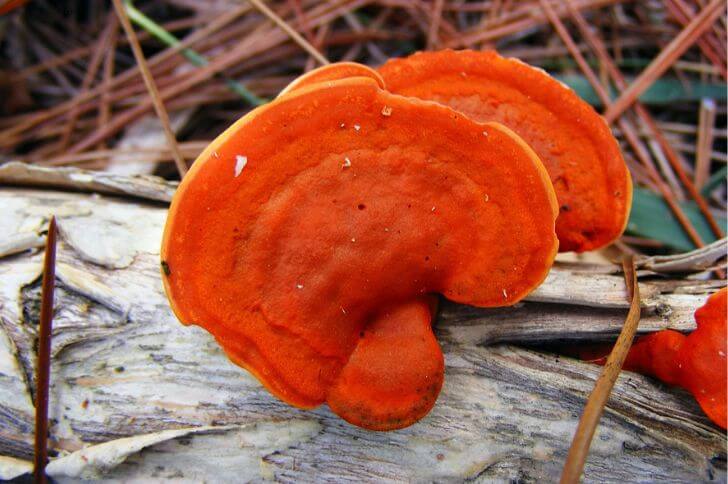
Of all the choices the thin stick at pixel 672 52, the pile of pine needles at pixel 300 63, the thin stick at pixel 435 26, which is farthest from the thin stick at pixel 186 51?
the thin stick at pixel 672 52

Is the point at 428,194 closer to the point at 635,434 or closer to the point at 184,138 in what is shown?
the point at 635,434

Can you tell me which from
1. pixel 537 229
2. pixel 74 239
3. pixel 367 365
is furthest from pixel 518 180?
pixel 74 239

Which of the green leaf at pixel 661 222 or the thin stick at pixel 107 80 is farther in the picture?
the thin stick at pixel 107 80

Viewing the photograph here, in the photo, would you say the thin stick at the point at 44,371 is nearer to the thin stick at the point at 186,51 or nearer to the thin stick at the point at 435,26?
the thin stick at the point at 186,51

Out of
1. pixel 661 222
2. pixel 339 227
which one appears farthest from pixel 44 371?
pixel 661 222

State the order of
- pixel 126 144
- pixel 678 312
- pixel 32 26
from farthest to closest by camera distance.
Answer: pixel 32 26
pixel 126 144
pixel 678 312

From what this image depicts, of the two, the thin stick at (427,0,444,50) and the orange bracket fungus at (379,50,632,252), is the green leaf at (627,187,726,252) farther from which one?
the thin stick at (427,0,444,50)

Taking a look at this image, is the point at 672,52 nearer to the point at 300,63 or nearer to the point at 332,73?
the point at 300,63
